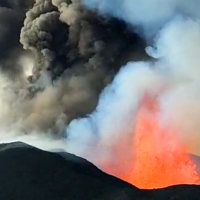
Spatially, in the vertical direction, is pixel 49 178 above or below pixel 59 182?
above

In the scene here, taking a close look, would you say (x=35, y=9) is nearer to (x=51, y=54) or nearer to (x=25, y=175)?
(x=51, y=54)

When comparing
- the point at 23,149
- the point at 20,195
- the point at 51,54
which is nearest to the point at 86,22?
the point at 51,54

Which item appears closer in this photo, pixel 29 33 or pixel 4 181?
pixel 4 181

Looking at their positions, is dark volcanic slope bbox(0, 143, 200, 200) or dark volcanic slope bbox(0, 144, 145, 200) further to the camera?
dark volcanic slope bbox(0, 144, 145, 200)

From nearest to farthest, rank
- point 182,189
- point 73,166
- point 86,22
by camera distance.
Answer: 1. point 182,189
2. point 73,166
3. point 86,22

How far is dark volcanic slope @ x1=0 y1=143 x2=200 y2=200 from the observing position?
20.7 meters

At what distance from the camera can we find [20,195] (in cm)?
2131

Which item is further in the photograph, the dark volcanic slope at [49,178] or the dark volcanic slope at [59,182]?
the dark volcanic slope at [49,178]

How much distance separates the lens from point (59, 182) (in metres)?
23.1

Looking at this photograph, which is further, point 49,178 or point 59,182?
point 49,178

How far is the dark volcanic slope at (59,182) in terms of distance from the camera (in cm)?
2073

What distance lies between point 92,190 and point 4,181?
402cm

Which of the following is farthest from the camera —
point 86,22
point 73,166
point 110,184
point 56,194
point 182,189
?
point 86,22

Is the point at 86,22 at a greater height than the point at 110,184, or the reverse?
the point at 86,22
